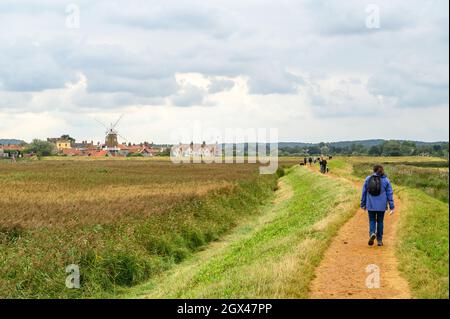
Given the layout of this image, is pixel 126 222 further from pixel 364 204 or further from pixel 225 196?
pixel 225 196

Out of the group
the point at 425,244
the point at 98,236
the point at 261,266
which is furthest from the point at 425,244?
the point at 98,236

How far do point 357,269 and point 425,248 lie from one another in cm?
218

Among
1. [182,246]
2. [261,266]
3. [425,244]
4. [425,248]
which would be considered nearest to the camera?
[261,266]

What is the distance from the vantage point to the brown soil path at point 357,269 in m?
9.42

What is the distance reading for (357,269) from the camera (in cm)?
1098

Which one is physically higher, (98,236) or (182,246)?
(98,236)

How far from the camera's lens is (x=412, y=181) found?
95.5ft

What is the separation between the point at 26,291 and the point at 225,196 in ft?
57.6

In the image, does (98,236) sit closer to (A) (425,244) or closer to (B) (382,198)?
(B) (382,198)

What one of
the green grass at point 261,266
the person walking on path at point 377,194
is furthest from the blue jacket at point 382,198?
the green grass at point 261,266

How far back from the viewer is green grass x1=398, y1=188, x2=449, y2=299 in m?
9.40

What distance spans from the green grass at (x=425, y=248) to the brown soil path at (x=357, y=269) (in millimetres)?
212

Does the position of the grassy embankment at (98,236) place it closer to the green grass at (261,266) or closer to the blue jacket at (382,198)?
the green grass at (261,266)
